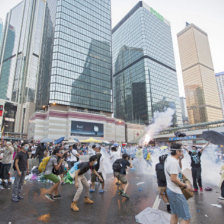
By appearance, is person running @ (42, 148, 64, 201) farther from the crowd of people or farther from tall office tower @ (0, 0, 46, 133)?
tall office tower @ (0, 0, 46, 133)

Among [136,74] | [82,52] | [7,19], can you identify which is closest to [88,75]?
[82,52]

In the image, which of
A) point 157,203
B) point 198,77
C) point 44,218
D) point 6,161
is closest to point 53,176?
point 44,218

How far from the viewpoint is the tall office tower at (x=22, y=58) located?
85.6 m

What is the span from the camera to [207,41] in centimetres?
17262

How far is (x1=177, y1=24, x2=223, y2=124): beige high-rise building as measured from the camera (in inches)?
5787

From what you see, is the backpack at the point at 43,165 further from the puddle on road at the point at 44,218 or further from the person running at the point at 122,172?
the person running at the point at 122,172

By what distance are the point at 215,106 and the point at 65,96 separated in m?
155

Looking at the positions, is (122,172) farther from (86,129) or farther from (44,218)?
(86,129)

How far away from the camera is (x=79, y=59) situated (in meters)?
60.0

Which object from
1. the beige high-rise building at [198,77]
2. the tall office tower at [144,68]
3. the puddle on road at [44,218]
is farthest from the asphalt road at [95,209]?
the beige high-rise building at [198,77]

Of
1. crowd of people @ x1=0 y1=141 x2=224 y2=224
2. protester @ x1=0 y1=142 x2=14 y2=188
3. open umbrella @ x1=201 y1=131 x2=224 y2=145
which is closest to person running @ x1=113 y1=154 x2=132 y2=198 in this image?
crowd of people @ x1=0 y1=141 x2=224 y2=224

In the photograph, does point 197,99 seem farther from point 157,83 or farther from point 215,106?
point 157,83

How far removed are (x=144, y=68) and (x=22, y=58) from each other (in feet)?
249

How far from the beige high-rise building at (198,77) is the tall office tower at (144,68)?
64038 mm
